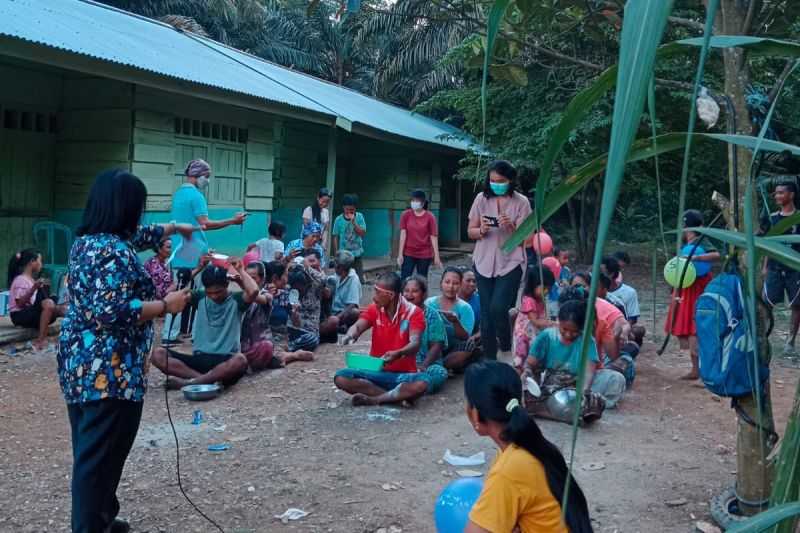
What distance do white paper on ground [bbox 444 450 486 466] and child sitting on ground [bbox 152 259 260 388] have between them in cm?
208

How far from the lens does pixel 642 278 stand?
13.9m

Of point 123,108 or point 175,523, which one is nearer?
point 175,523

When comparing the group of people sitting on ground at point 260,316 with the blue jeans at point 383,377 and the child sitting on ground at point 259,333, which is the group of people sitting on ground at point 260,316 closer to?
the child sitting on ground at point 259,333

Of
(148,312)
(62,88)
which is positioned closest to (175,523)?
(148,312)

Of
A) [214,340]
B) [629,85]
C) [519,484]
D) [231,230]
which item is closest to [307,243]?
[214,340]

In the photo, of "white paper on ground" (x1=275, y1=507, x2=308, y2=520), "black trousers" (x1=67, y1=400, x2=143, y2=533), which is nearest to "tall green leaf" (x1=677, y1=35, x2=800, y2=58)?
"black trousers" (x1=67, y1=400, x2=143, y2=533)

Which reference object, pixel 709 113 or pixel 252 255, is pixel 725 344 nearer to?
pixel 709 113

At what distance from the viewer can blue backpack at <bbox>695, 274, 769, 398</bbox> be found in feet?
9.68

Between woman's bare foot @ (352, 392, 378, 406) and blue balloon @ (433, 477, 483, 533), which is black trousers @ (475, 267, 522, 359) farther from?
blue balloon @ (433, 477, 483, 533)

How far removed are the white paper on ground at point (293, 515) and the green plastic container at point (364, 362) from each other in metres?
1.75

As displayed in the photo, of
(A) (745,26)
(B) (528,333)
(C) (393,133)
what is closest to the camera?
(A) (745,26)

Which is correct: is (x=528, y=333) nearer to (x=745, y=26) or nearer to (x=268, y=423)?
(x=268, y=423)

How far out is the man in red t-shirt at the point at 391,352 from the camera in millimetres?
5062

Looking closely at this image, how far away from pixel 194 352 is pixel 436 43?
63.1 feet
